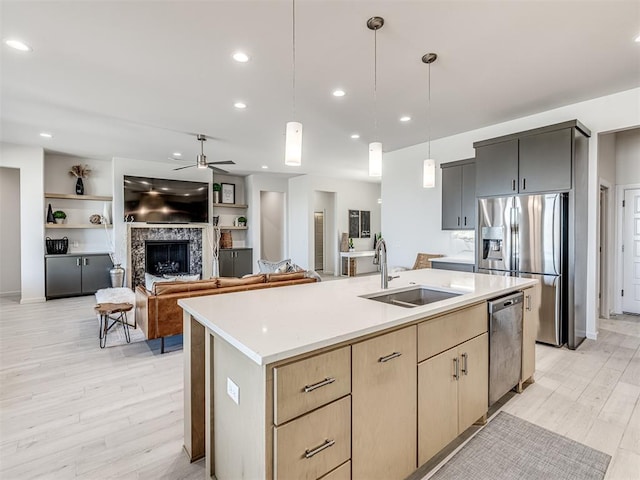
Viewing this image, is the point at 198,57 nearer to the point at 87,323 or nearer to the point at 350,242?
the point at 87,323

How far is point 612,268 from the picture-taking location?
486 cm

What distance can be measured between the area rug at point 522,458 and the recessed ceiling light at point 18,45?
4.28m

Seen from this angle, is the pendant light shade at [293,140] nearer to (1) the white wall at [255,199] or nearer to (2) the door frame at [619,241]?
(2) the door frame at [619,241]

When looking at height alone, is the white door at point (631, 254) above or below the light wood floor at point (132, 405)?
above

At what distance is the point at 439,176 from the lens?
17.8 ft

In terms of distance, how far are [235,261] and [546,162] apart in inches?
273

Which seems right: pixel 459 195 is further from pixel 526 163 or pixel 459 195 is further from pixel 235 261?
pixel 235 261

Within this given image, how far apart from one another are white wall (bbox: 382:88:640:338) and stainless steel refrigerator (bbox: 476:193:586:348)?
551mm

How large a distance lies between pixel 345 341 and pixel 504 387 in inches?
67.8

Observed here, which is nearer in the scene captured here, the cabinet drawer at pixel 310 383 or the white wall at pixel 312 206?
the cabinet drawer at pixel 310 383

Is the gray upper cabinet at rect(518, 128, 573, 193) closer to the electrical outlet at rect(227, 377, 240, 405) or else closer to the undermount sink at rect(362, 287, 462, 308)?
the undermount sink at rect(362, 287, 462, 308)

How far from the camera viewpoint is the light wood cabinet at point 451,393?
1694mm

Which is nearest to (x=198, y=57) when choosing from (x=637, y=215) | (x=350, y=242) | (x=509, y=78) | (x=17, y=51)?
(x=17, y=51)

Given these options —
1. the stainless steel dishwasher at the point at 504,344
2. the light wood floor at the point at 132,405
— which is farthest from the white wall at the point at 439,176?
the stainless steel dishwasher at the point at 504,344
